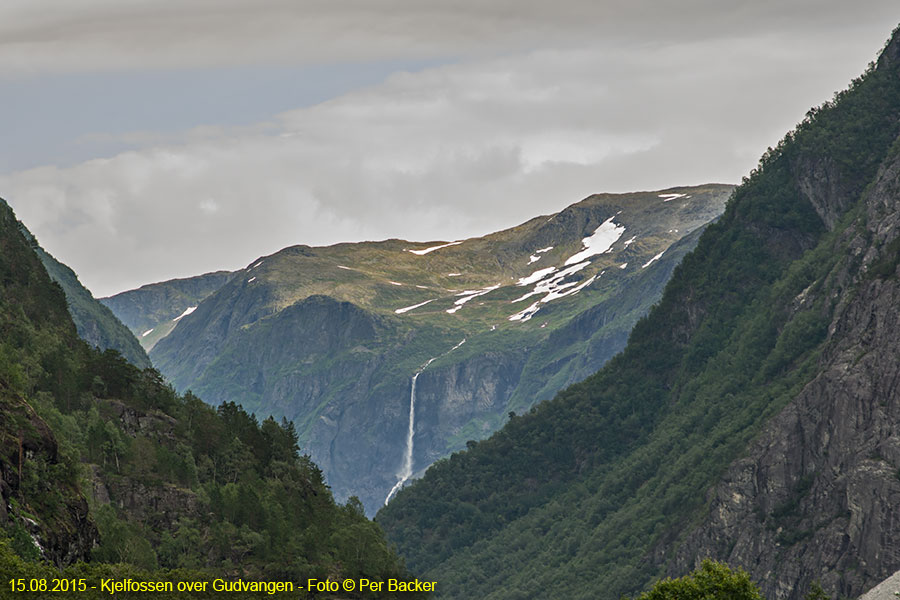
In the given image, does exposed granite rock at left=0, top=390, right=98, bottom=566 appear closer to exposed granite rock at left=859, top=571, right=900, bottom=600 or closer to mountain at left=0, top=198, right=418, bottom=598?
mountain at left=0, top=198, right=418, bottom=598

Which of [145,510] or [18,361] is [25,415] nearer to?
[145,510]

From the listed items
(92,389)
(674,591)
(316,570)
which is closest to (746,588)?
(674,591)

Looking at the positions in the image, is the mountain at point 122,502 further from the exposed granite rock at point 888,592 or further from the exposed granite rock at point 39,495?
the exposed granite rock at point 888,592

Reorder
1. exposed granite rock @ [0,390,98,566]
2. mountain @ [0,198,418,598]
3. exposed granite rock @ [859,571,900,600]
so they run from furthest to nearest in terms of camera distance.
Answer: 1. mountain @ [0,198,418,598]
2. exposed granite rock @ [0,390,98,566]
3. exposed granite rock @ [859,571,900,600]

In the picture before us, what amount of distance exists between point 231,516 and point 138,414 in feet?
78.9

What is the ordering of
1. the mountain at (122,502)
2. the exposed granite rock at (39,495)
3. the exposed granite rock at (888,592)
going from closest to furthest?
the exposed granite rock at (888,592) < the exposed granite rock at (39,495) < the mountain at (122,502)

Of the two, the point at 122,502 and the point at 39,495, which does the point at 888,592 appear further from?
the point at 122,502

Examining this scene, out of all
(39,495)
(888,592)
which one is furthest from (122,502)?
(888,592)

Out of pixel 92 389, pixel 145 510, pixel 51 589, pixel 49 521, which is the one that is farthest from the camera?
pixel 92 389

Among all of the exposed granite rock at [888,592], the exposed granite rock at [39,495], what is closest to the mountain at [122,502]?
the exposed granite rock at [39,495]

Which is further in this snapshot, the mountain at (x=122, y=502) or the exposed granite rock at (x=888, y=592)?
the mountain at (x=122, y=502)

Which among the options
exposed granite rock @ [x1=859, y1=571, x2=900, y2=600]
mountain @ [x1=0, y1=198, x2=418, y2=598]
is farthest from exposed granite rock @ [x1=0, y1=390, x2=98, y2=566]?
exposed granite rock @ [x1=859, y1=571, x2=900, y2=600]

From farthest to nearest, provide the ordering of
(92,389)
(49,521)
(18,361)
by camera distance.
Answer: (92,389)
(18,361)
(49,521)

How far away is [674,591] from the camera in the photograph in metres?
113
